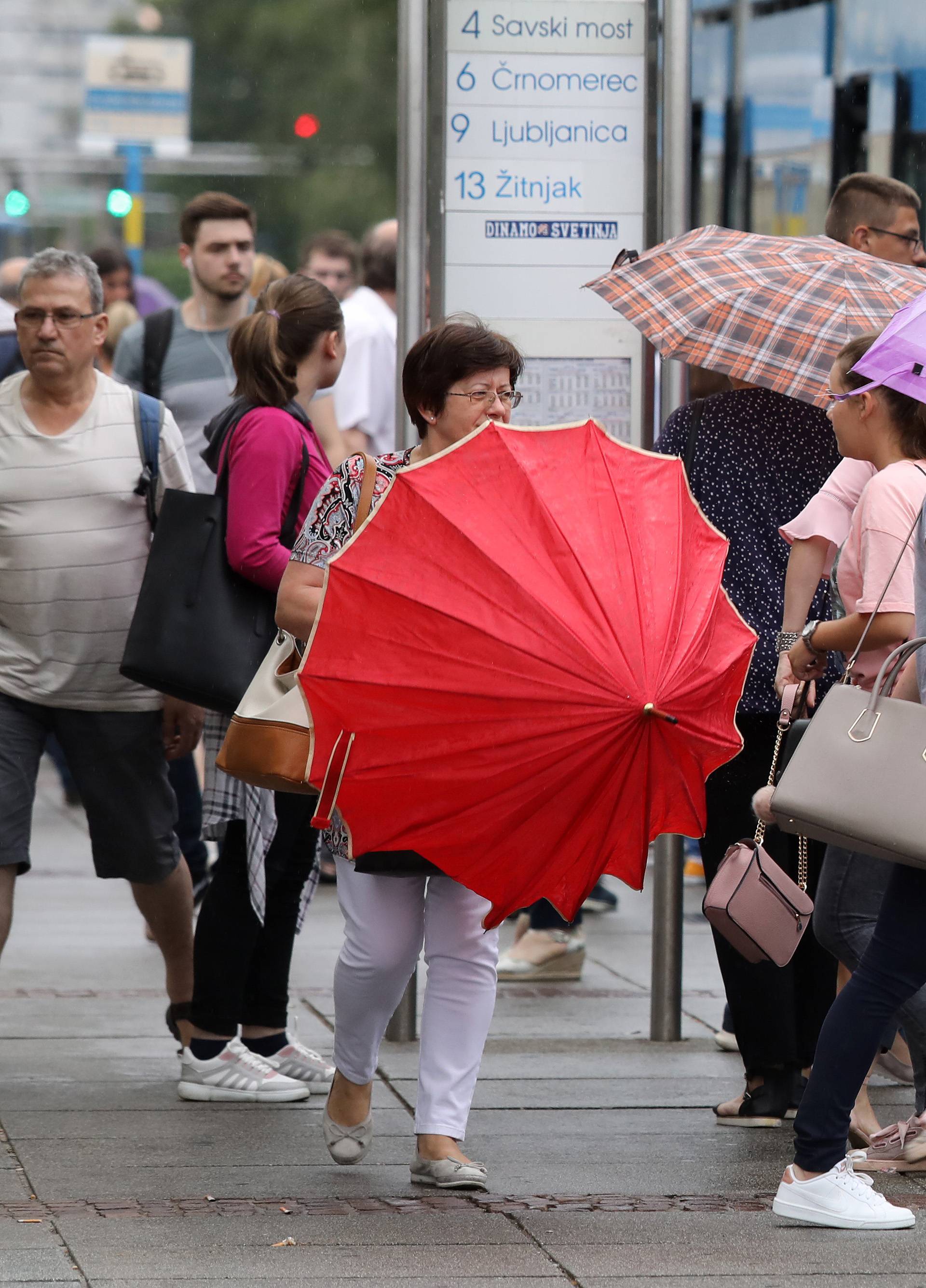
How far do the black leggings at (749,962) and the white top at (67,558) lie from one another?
162cm

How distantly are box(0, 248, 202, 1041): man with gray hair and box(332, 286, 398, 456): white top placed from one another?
3.22m

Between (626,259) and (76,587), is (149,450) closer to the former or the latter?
(76,587)

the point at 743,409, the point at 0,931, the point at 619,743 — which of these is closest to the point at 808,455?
the point at 743,409

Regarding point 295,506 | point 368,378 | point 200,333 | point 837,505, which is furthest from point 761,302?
point 368,378

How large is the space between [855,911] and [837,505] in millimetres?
967

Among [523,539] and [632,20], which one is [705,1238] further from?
[632,20]

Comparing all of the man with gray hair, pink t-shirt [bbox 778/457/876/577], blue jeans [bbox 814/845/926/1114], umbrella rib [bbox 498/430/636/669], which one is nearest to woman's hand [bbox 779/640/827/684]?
pink t-shirt [bbox 778/457/876/577]

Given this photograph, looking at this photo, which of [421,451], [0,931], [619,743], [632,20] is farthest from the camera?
[632,20]

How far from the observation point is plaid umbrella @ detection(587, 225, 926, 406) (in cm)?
535

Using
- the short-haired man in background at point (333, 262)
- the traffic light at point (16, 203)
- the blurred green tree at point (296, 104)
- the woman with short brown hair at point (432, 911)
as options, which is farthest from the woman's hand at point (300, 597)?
the blurred green tree at point (296, 104)

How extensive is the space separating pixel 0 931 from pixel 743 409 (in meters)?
2.37

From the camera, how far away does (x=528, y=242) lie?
659 centimetres

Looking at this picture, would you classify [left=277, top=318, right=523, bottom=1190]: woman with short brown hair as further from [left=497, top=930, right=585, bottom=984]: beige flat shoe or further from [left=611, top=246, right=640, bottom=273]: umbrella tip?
[left=497, top=930, right=585, bottom=984]: beige flat shoe

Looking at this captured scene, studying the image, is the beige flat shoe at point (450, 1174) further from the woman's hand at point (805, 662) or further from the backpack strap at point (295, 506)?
the backpack strap at point (295, 506)
